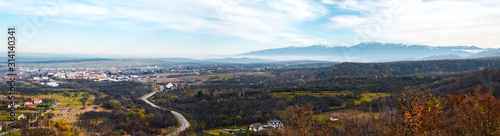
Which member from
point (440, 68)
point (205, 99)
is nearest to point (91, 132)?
point (205, 99)

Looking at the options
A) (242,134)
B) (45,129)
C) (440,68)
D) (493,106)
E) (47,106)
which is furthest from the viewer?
(440,68)

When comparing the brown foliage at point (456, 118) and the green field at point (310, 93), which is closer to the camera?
the brown foliage at point (456, 118)

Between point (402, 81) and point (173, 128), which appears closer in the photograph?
point (173, 128)

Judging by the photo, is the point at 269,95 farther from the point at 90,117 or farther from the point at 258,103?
the point at 90,117

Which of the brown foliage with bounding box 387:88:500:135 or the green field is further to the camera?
the green field

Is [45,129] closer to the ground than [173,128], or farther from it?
farther from it

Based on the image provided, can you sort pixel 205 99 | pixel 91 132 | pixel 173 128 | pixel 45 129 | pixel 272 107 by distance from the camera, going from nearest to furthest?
pixel 45 129, pixel 91 132, pixel 173 128, pixel 272 107, pixel 205 99

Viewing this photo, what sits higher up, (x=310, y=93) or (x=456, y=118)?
(x=456, y=118)

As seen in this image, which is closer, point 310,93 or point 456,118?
point 456,118

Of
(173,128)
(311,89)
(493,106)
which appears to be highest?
(493,106)

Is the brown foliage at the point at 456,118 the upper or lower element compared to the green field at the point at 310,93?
upper

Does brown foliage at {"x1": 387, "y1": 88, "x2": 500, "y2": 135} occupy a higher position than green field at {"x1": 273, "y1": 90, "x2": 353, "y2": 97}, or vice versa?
brown foliage at {"x1": 387, "y1": 88, "x2": 500, "y2": 135}
